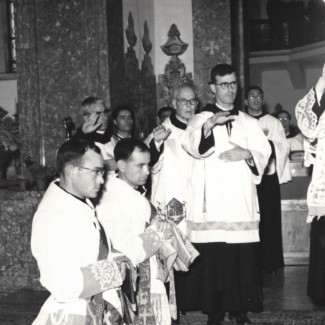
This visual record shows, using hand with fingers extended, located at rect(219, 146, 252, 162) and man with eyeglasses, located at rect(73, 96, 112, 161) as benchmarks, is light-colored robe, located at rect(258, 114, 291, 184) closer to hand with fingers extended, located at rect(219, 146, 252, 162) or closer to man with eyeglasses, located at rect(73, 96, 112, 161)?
man with eyeglasses, located at rect(73, 96, 112, 161)

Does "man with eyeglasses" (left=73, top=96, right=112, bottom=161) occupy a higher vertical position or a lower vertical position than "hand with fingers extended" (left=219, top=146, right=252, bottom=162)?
higher

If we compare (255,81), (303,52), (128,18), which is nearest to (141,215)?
(128,18)

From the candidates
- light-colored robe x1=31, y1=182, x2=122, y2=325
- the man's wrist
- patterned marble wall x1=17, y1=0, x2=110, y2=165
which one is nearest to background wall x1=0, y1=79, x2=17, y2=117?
patterned marble wall x1=17, y1=0, x2=110, y2=165

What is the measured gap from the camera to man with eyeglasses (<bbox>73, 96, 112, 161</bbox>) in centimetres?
537

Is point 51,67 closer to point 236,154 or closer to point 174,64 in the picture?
point 174,64

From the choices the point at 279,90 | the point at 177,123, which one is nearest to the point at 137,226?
the point at 177,123

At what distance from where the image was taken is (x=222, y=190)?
16.4 feet

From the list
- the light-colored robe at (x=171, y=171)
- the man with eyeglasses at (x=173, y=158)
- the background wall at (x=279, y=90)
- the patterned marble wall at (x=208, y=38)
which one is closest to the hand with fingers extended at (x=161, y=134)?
the man with eyeglasses at (x=173, y=158)

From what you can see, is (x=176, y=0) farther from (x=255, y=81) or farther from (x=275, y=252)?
(x=255, y=81)

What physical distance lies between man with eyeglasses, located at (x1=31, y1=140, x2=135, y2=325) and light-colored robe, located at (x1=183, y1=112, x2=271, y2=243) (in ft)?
5.90

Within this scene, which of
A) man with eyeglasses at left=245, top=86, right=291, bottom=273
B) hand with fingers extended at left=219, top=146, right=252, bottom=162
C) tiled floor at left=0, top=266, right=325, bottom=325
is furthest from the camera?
man with eyeglasses at left=245, top=86, right=291, bottom=273

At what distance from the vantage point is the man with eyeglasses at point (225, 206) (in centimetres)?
494

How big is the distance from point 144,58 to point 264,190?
2.37 metres

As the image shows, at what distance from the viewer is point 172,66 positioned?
8398 mm
